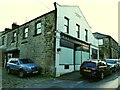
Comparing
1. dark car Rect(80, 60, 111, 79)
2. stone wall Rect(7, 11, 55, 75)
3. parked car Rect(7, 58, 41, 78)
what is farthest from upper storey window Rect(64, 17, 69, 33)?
dark car Rect(80, 60, 111, 79)

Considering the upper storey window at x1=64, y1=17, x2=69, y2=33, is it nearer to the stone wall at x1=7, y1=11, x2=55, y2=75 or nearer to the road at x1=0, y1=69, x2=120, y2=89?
the stone wall at x1=7, y1=11, x2=55, y2=75

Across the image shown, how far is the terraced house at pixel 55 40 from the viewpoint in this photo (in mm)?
17342

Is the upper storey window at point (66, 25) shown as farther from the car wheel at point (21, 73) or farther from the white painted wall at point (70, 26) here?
the car wheel at point (21, 73)

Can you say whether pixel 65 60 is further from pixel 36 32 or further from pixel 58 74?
pixel 36 32

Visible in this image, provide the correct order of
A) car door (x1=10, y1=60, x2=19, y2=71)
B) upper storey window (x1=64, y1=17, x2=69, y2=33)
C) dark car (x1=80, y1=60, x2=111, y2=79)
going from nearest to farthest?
dark car (x1=80, y1=60, x2=111, y2=79) → car door (x1=10, y1=60, x2=19, y2=71) → upper storey window (x1=64, y1=17, x2=69, y2=33)

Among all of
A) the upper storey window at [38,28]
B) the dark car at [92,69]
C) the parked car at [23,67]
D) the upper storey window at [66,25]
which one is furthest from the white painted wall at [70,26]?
the dark car at [92,69]

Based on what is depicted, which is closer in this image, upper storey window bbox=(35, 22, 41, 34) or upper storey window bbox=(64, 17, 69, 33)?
upper storey window bbox=(64, 17, 69, 33)

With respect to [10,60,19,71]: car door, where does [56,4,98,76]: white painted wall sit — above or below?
above

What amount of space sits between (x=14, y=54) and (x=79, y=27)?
10423 millimetres

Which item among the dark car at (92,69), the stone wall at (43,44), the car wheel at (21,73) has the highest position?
the stone wall at (43,44)

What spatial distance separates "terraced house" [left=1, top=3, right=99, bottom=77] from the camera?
683 inches

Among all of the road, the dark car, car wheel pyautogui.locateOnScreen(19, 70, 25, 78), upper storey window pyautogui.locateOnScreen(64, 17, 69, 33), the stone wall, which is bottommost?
the road

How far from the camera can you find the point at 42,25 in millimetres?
19188

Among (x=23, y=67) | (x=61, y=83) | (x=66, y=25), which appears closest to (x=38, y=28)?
(x=66, y=25)
